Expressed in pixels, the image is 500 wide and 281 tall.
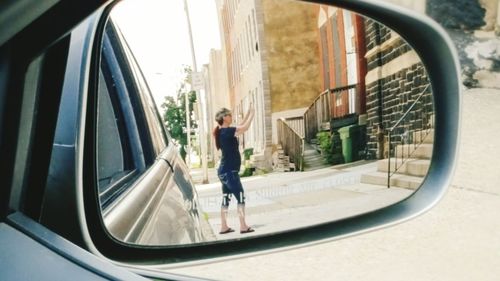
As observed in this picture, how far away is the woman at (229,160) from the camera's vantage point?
3.12 feet

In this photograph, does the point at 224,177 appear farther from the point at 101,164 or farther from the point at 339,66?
the point at 101,164

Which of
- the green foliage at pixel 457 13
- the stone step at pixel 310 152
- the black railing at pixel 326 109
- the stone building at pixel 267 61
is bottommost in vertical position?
the stone step at pixel 310 152

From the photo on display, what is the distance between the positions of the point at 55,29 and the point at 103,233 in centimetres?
40

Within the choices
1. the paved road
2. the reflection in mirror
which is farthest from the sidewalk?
the paved road

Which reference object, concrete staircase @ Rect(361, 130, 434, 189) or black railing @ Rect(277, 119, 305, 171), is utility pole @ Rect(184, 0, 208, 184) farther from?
concrete staircase @ Rect(361, 130, 434, 189)

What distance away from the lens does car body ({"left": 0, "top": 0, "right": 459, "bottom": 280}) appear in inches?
33.2

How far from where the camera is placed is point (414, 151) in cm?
132

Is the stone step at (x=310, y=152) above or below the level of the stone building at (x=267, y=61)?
below

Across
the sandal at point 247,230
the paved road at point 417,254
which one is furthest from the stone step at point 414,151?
the paved road at point 417,254

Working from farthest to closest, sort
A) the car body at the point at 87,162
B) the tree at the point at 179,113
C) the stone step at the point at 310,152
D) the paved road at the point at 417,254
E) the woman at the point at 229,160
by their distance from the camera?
the paved road at the point at 417,254 < the stone step at the point at 310,152 < the tree at the point at 179,113 < the woman at the point at 229,160 < the car body at the point at 87,162

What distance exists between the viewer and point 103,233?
1032mm

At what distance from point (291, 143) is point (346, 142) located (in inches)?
5.9

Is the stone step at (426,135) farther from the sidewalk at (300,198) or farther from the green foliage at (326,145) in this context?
the green foliage at (326,145)

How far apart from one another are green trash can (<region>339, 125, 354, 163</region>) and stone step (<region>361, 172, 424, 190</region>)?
0.21 ft
